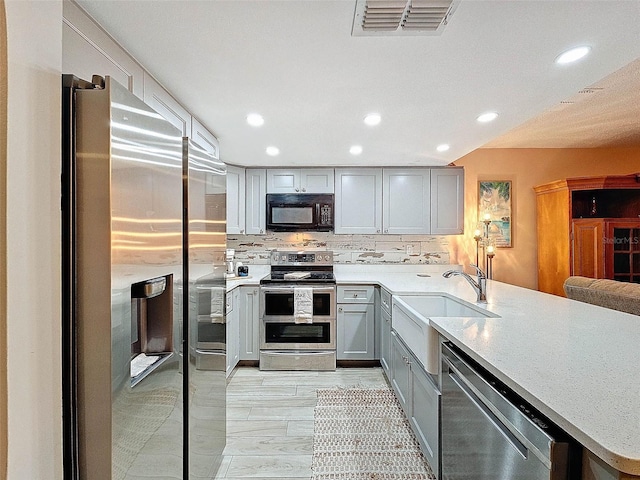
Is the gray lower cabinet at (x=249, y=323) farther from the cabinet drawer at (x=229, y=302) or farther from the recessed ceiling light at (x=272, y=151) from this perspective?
the recessed ceiling light at (x=272, y=151)

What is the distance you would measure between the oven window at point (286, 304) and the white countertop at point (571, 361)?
1.62 meters

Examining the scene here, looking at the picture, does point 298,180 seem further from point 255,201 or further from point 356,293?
point 356,293

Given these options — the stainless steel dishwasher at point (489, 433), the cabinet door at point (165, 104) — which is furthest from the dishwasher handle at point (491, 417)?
the cabinet door at point (165, 104)

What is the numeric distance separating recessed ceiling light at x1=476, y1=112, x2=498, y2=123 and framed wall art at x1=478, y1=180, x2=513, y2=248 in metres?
1.85

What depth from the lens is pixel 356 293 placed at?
11.9ft

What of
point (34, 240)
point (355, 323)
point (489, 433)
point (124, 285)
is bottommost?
point (355, 323)

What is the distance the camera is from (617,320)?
5.70 ft

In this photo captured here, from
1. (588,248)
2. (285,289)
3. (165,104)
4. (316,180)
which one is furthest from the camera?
(316,180)

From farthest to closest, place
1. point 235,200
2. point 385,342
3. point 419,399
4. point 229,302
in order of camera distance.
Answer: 1. point 235,200
2. point 385,342
3. point 229,302
4. point 419,399

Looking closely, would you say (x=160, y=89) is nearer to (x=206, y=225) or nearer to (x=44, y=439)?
(x=206, y=225)

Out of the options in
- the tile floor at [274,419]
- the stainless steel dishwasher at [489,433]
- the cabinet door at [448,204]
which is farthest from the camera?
the cabinet door at [448,204]

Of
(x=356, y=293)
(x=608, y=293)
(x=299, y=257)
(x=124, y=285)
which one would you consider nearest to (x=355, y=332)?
(x=356, y=293)

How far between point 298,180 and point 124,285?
323 cm

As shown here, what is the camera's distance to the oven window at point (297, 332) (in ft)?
11.7
